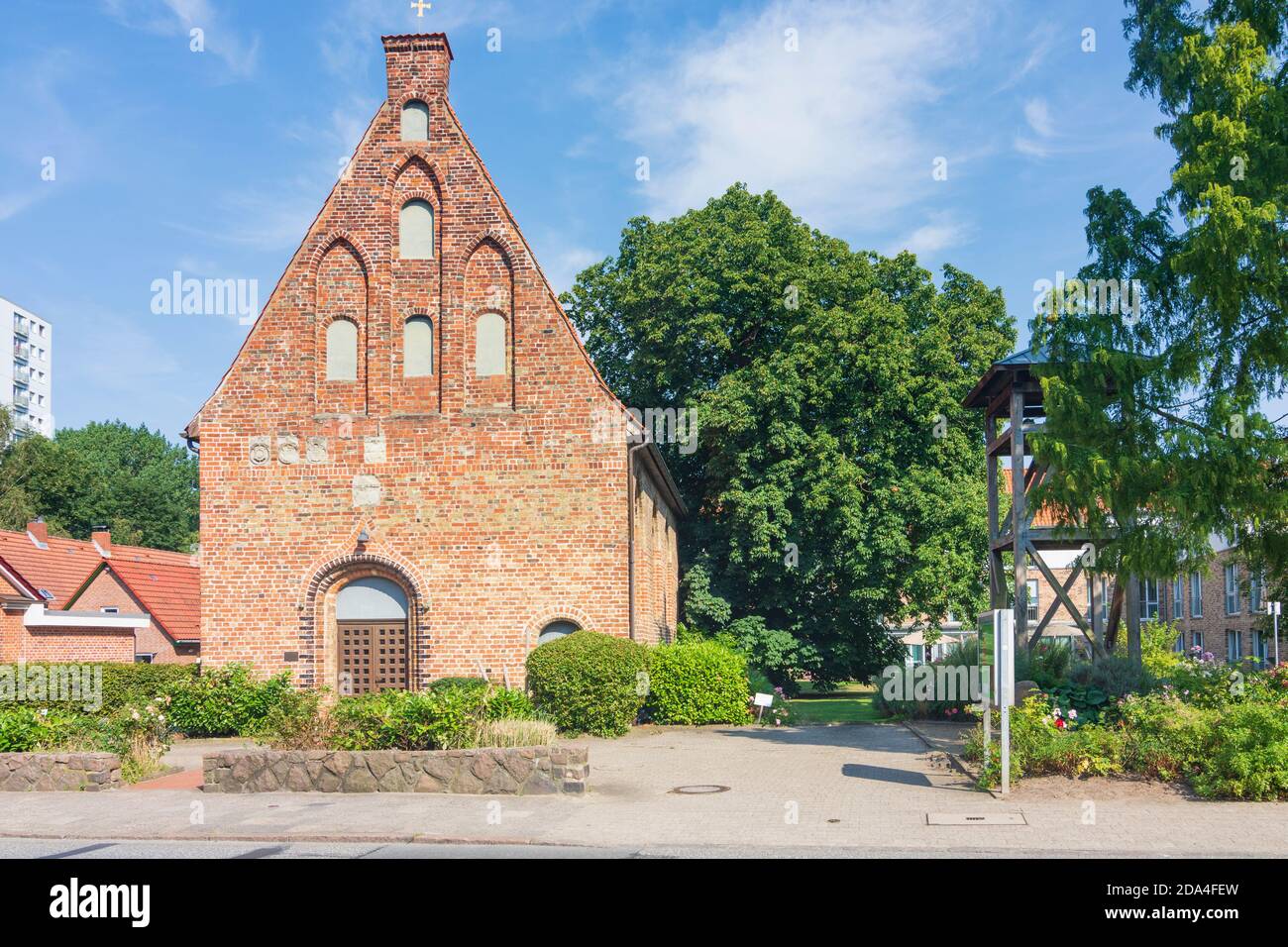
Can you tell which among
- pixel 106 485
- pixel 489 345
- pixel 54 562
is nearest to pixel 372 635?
pixel 489 345

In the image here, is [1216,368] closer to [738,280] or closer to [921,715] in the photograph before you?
[921,715]

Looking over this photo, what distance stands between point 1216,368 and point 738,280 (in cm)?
1883

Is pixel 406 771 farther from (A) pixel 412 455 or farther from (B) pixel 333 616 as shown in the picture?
(A) pixel 412 455


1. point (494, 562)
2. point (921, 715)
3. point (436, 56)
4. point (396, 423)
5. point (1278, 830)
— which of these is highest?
point (436, 56)

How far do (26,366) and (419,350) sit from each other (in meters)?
101

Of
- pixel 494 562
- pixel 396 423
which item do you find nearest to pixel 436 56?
pixel 396 423

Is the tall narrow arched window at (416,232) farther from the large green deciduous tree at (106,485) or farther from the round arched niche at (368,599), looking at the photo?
the large green deciduous tree at (106,485)

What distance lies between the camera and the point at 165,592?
38.7 meters

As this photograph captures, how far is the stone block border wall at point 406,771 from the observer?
1291 cm

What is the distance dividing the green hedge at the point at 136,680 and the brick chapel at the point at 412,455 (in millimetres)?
960

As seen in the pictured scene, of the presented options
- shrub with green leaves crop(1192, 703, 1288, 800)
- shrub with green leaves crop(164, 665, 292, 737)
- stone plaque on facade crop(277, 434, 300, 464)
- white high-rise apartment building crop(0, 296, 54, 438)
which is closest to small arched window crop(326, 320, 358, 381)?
stone plaque on facade crop(277, 434, 300, 464)

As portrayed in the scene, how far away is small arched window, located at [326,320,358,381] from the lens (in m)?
22.9

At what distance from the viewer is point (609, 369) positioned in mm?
35781
